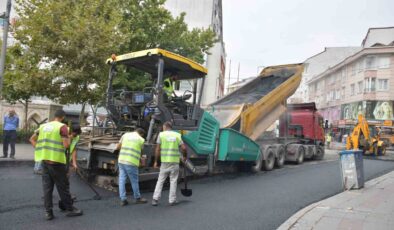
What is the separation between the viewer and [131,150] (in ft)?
21.1

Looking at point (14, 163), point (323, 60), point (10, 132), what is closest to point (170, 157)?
point (14, 163)

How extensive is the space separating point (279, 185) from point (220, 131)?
195 centimetres

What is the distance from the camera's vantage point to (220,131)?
9477mm

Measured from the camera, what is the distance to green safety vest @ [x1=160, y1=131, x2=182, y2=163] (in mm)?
6660

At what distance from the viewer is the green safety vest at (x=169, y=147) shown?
6.66m

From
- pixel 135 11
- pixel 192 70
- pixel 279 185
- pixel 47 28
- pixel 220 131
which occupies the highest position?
pixel 135 11

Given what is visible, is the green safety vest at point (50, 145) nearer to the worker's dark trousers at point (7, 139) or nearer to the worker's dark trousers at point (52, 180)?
the worker's dark trousers at point (52, 180)

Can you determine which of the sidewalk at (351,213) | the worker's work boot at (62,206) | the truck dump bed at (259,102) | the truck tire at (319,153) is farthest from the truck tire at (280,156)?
the worker's work boot at (62,206)

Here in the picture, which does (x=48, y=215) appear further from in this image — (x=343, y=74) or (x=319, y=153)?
(x=343, y=74)

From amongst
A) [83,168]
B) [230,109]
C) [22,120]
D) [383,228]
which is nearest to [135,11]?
[230,109]

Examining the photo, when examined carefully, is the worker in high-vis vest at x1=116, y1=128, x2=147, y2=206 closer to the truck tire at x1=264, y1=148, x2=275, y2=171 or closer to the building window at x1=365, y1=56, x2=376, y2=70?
the truck tire at x1=264, y1=148, x2=275, y2=171

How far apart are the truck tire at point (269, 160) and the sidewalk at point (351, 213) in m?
3.70

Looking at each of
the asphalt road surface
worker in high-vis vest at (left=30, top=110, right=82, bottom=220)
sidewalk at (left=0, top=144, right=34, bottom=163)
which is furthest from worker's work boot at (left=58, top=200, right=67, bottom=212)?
sidewalk at (left=0, top=144, right=34, bottom=163)

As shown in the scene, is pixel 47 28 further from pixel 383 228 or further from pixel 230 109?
pixel 383 228
